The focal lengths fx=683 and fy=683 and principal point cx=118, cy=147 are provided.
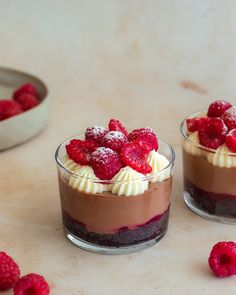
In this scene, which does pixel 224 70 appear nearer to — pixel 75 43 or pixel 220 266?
pixel 75 43

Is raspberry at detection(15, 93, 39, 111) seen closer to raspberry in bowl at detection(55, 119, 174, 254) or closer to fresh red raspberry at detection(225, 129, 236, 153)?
raspberry in bowl at detection(55, 119, 174, 254)

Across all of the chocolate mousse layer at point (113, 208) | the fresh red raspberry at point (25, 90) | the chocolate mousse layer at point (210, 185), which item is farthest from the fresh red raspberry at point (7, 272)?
the fresh red raspberry at point (25, 90)

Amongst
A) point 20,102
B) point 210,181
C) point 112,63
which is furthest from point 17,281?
point 112,63

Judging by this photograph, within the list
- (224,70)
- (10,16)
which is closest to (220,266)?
(224,70)

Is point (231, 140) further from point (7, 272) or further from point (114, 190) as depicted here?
point (7, 272)

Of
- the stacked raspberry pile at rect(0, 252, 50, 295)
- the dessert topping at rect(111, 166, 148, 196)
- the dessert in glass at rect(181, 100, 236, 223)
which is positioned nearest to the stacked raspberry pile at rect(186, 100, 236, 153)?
→ the dessert in glass at rect(181, 100, 236, 223)

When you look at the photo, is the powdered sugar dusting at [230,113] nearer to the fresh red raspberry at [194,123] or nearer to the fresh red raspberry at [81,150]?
the fresh red raspberry at [194,123]

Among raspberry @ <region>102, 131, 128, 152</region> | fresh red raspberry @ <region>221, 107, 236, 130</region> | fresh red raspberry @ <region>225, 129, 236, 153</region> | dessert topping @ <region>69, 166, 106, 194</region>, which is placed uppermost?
raspberry @ <region>102, 131, 128, 152</region>
